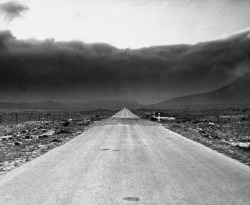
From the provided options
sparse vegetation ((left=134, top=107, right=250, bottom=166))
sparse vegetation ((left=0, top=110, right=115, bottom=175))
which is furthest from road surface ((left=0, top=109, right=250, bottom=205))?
sparse vegetation ((left=134, top=107, right=250, bottom=166))

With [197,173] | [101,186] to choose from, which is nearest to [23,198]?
[101,186]

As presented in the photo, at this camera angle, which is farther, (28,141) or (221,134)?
(221,134)

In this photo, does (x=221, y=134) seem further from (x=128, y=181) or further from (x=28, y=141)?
(x=128, y=181)

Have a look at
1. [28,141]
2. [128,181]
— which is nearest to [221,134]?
[28,141]

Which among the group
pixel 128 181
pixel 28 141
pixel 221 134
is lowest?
pixel 221 134

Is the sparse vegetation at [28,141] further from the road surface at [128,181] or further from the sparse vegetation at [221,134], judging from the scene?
the sparse vegetation at [221,134]

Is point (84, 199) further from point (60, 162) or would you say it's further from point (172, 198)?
point (60, 162)

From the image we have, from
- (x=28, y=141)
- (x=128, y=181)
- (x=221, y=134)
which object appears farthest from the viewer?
(x=221, y=134)

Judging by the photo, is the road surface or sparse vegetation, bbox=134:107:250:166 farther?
sparse vegetation, bbox=134:107:250:166

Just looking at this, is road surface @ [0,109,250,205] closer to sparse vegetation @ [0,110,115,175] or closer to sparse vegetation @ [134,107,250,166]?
sparse vegetation @ [0,110,115,175]

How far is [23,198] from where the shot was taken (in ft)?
19.5

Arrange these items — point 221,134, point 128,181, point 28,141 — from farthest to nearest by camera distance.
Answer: point 221,134
point 28,141
point 128,181

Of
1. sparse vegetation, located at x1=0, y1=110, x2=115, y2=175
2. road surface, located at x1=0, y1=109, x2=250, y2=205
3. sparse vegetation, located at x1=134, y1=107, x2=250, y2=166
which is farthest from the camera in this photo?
sparse vegetation, located at x1=134, y1=107, x2=250, y2=166

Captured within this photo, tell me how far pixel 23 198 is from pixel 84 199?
128 cm
